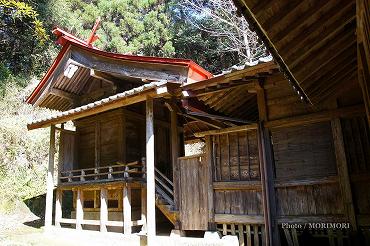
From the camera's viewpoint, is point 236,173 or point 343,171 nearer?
point 343,171

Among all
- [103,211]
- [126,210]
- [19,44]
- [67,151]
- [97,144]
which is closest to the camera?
[126,210]

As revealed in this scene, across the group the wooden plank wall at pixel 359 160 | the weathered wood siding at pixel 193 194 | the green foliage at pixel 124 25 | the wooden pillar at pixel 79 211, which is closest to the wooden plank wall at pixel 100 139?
the wooden pillar at pixel 79 211

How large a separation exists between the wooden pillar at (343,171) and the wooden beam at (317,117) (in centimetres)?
16

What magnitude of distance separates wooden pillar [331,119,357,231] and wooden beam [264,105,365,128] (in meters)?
0.16

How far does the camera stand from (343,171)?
6383 mm

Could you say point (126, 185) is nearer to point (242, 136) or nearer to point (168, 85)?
point (168, 85)

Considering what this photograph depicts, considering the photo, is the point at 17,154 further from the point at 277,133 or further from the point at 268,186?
the point at 277,133

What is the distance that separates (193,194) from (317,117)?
3.73m

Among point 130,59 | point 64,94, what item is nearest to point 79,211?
point 64,94

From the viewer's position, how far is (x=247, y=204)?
7680 mm

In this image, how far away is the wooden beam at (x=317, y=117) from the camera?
645 centimetres

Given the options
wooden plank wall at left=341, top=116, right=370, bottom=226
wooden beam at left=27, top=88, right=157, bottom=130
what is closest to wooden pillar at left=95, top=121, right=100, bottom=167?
wooden beam at left=27, top=88, right=157, bottom=130

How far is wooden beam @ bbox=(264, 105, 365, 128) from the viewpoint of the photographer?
6.45m

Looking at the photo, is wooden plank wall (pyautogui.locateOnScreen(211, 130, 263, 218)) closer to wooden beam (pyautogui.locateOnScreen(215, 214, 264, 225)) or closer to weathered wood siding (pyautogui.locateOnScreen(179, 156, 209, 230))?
wooden beam (pyautogui.locateOnScreen(215, 214, 264, 225))
